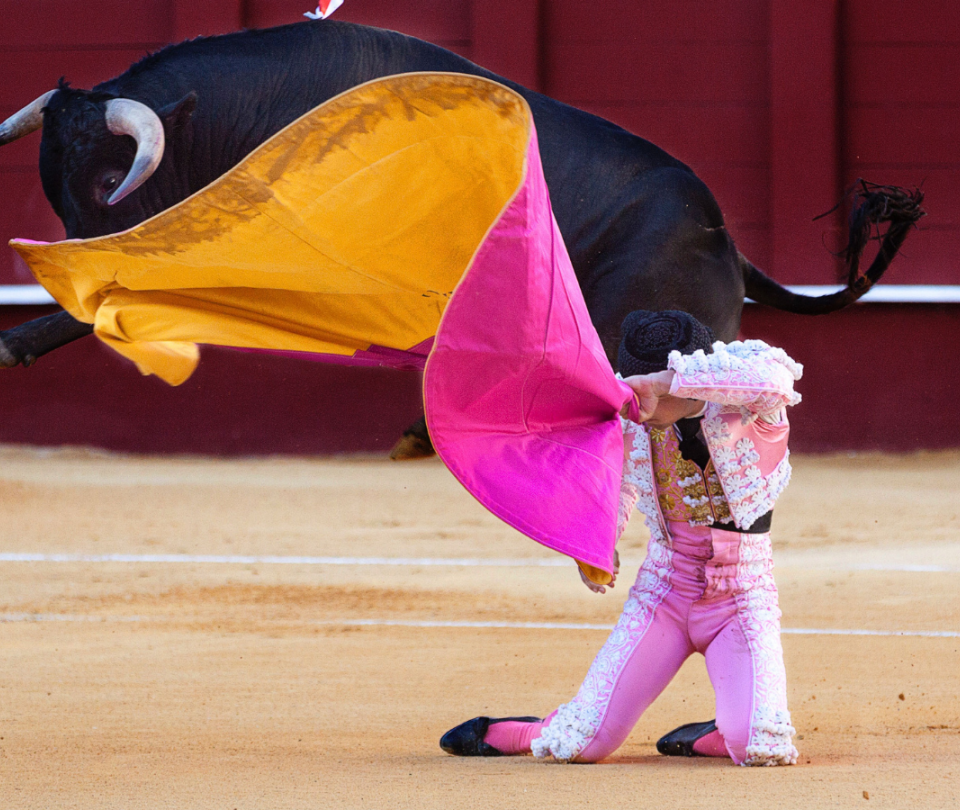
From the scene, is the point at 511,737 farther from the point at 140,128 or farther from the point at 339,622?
the point at 140,128

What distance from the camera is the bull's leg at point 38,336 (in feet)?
11.0

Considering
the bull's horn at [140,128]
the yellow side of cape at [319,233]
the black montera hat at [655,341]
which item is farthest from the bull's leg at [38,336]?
the black montera hat at [655,341]

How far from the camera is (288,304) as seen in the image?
9.13 ft

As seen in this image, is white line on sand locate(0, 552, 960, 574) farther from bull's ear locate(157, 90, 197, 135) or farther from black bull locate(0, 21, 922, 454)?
bull's ear locate(157, 90, 197, 135)

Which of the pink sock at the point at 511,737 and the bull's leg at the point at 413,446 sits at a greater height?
the bull's leg at the point at 413,446

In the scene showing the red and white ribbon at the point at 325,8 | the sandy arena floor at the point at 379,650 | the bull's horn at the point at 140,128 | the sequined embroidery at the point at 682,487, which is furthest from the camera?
the red and white ribbon at the point at 325,8

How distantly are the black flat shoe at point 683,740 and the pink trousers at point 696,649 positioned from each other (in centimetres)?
11

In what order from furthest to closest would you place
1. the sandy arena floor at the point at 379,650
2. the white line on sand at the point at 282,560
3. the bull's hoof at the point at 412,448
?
1. the white line on sand at the point at 282,560
2. the bull's hoof at the point at 412,448
3. the sandy arena floor at the point at 379,650

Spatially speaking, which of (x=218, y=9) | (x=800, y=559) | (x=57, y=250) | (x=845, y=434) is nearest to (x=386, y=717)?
(x=57, y=250)

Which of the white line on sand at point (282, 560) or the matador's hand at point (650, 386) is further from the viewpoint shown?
the white line on sand at point (282, 560)

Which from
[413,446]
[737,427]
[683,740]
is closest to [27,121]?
[413,446]

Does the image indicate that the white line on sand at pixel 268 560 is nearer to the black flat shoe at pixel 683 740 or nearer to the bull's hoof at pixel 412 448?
the bull's hoof at pixel 412 448

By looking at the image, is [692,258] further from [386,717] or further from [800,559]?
[800,559]

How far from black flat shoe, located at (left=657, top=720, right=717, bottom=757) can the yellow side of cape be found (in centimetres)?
95
